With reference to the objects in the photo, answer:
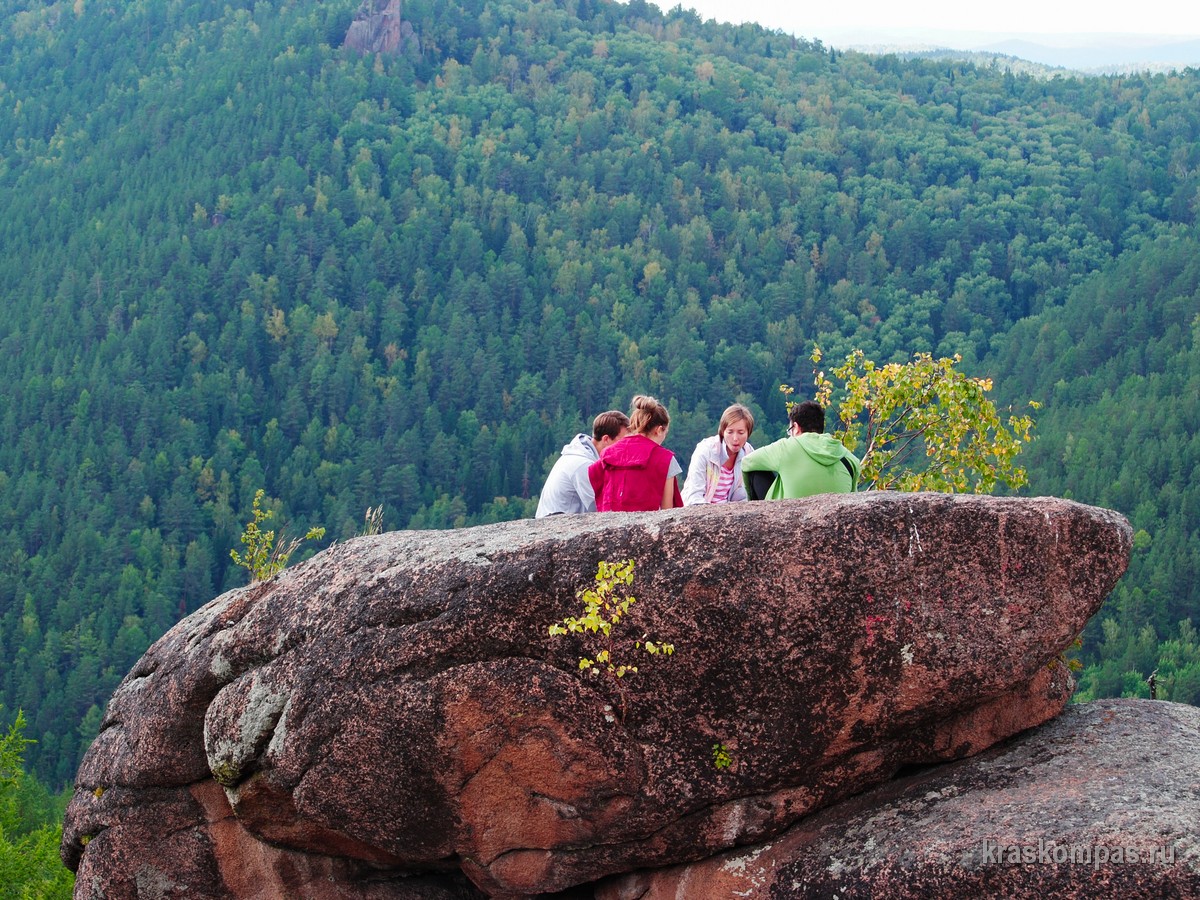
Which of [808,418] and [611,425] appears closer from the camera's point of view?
[808,418]

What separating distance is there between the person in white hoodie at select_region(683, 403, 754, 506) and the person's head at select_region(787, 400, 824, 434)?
812 mm

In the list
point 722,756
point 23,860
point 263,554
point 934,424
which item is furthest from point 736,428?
point 23,860

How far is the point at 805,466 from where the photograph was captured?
35.0 ft

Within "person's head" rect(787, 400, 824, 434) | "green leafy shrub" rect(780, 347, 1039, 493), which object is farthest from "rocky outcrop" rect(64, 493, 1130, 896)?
"green leafy shrub" rect(780, 347, 1039, 493)

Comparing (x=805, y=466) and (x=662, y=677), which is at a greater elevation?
(x=805, y=466)

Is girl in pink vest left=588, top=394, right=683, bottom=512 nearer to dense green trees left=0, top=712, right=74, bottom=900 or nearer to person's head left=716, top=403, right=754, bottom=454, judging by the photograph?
person's head left=716, top=403, right=754, bottom=454

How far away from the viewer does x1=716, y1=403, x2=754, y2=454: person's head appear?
11859mm

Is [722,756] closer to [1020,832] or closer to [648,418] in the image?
[1020,832]

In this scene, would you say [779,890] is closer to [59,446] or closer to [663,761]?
[663,761]

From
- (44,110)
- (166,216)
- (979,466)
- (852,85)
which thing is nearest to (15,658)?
(166,216)

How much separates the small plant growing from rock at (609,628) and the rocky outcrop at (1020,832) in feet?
4.87

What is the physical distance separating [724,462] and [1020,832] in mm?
4563

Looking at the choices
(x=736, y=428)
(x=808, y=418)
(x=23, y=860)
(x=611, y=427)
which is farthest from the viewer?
(x=23, y=860)

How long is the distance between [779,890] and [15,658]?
9198 centimetres
